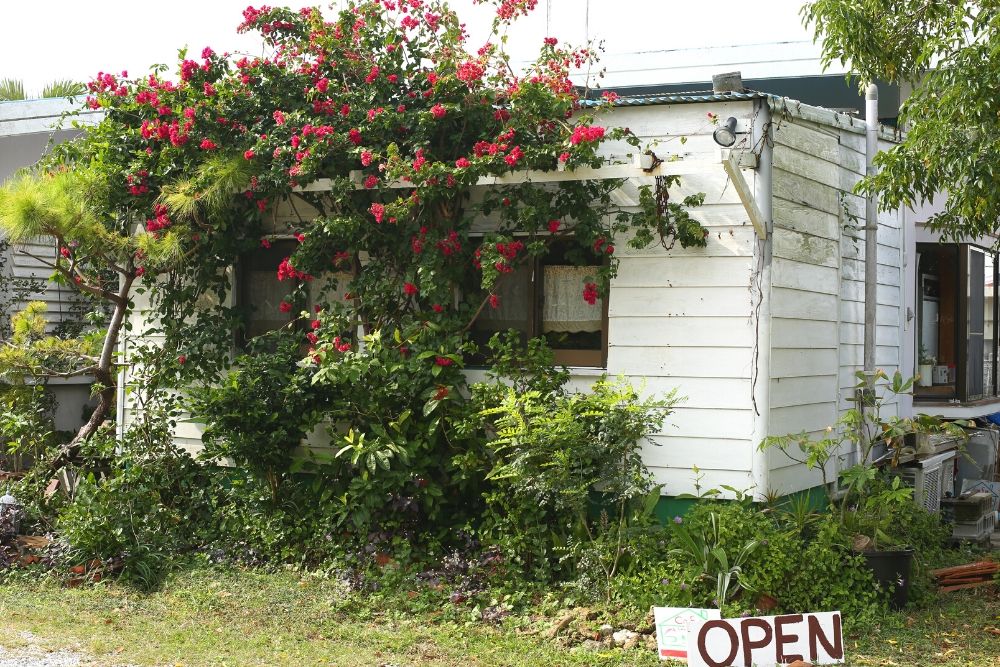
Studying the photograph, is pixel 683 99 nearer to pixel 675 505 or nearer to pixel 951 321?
pixel 675 505

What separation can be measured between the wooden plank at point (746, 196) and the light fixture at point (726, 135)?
0.61 feet

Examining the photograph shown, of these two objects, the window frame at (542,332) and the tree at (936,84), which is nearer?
the tree at (936,84)

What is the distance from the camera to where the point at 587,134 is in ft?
23.9

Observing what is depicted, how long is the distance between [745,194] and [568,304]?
5.80ft

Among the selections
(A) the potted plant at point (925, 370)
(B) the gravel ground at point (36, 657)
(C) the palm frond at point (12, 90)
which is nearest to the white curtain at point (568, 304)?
(B) the gravel ground at point (36, 657)

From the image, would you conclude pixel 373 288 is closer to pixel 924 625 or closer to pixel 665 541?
pixel 665 541

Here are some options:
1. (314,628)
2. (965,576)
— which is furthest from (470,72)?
(965,576)

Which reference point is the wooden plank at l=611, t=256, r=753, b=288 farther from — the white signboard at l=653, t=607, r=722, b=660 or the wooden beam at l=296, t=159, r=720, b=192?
the white signboard at l=653, t=607, r=722, b=660

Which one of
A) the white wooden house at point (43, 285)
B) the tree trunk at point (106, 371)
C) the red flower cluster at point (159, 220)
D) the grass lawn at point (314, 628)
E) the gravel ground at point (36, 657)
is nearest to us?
the gravel ground at point (36, 657)

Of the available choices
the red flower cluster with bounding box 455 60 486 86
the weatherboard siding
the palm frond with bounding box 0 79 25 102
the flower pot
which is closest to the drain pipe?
the weatherboard siding

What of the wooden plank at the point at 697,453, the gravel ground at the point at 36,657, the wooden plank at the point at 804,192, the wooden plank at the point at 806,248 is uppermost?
the wooden plank at the point at 804,192

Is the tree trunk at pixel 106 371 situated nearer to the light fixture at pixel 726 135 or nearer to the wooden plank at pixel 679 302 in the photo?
the wooden plank at pixel 679 302

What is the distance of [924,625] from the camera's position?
261 inches

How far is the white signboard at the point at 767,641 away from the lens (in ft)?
19.2
